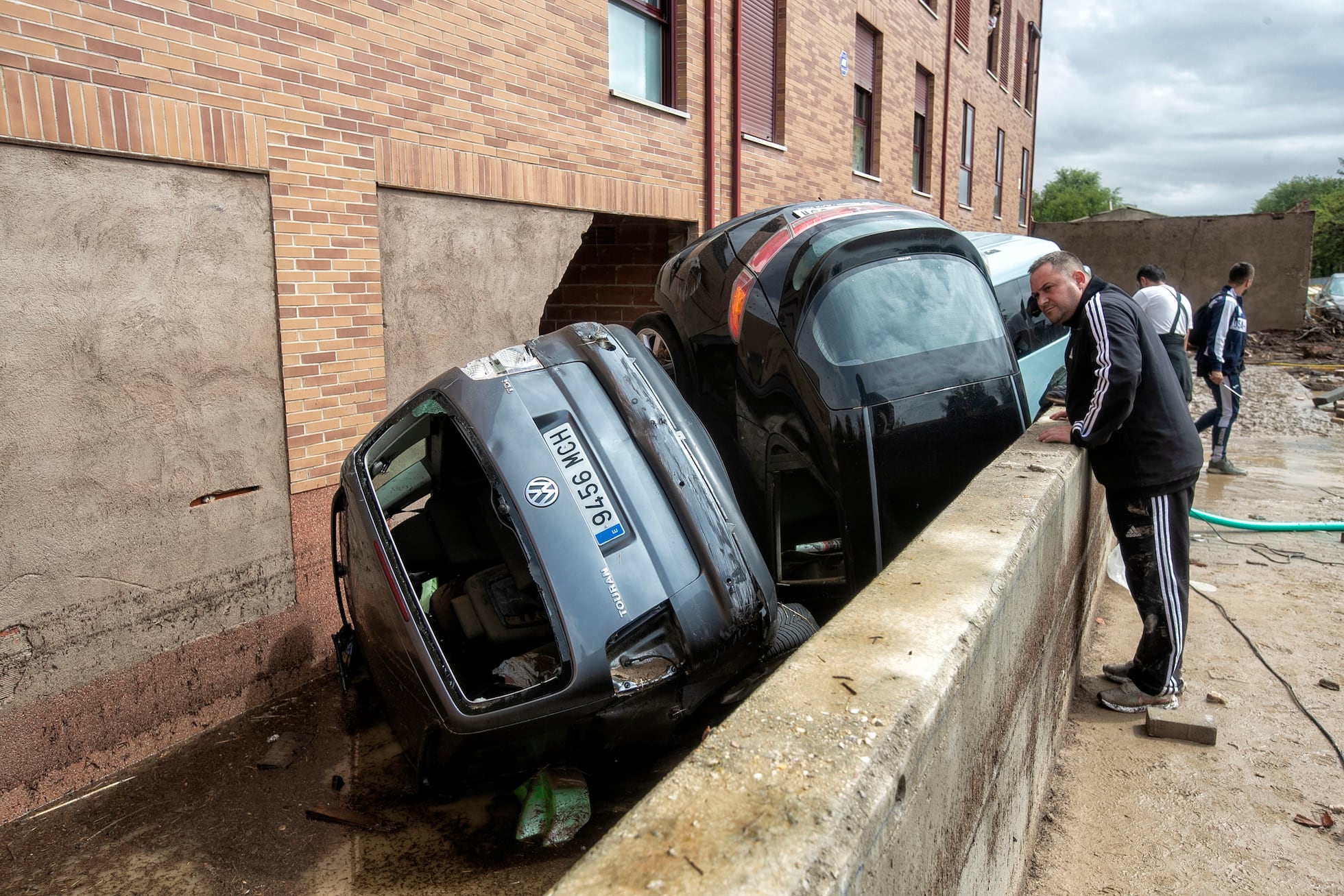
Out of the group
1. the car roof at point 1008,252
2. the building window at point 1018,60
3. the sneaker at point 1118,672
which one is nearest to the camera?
the sneaker at point 1118,672

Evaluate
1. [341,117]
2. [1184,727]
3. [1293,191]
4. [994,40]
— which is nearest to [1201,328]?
[1184,727]

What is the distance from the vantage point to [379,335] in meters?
5.45

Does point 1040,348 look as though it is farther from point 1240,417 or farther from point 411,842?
point 1240,417

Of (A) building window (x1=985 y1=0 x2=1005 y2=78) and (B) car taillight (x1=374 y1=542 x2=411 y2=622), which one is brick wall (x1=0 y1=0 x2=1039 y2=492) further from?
(A) building window (x1=985 y1=0 x2=1005 y2=78)

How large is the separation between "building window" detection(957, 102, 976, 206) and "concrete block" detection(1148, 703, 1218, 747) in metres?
16.4

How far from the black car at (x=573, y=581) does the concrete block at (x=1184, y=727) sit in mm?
1816

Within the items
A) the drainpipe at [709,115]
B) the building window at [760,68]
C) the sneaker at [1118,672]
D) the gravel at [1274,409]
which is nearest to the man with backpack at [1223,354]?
the gravel at [1274,409]

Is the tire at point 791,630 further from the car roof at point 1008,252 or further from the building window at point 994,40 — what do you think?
the building window at point 994,40

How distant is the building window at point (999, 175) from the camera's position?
21.8 m

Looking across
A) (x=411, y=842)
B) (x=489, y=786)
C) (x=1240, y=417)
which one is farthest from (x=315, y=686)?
(x=1240, y=417)

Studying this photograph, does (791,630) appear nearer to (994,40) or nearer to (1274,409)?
(1274,409)

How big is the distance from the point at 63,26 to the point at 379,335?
2.14m

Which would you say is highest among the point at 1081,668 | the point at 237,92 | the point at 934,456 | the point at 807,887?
the point at 237,92

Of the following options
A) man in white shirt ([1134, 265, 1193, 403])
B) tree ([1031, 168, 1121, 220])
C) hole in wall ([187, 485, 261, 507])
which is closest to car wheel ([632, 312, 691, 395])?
hole in wall ([187, 485, 261, 507])
